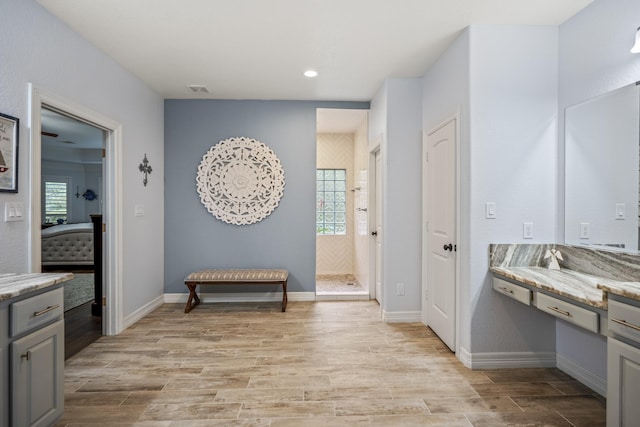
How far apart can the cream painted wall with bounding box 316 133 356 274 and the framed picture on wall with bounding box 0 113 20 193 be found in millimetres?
4590

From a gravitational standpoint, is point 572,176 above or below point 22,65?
below

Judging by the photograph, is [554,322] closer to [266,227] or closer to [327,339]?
[327,339]

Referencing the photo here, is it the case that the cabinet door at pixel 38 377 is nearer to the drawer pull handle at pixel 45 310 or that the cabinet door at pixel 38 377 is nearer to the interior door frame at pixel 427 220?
the drawer pull handle at pixel 45 310

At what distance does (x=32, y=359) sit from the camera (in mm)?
1677

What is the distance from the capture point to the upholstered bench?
409 centimetres

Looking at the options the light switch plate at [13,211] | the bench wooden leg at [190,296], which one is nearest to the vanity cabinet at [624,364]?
the light switch plate at [13,211]

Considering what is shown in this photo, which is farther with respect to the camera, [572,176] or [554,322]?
[554,322]

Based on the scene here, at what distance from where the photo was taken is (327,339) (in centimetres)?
329

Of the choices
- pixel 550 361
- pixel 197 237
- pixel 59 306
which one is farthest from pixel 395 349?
pixel 197 237

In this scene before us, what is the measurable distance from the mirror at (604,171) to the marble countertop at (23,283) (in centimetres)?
324

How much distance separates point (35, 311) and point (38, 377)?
0.33 m

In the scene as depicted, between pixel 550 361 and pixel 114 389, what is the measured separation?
10.5 feet

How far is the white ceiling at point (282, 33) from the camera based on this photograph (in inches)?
96.4

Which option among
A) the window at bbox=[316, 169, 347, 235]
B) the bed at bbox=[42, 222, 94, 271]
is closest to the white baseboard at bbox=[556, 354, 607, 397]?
the window at bbox=[316, 169, 347, 235]
